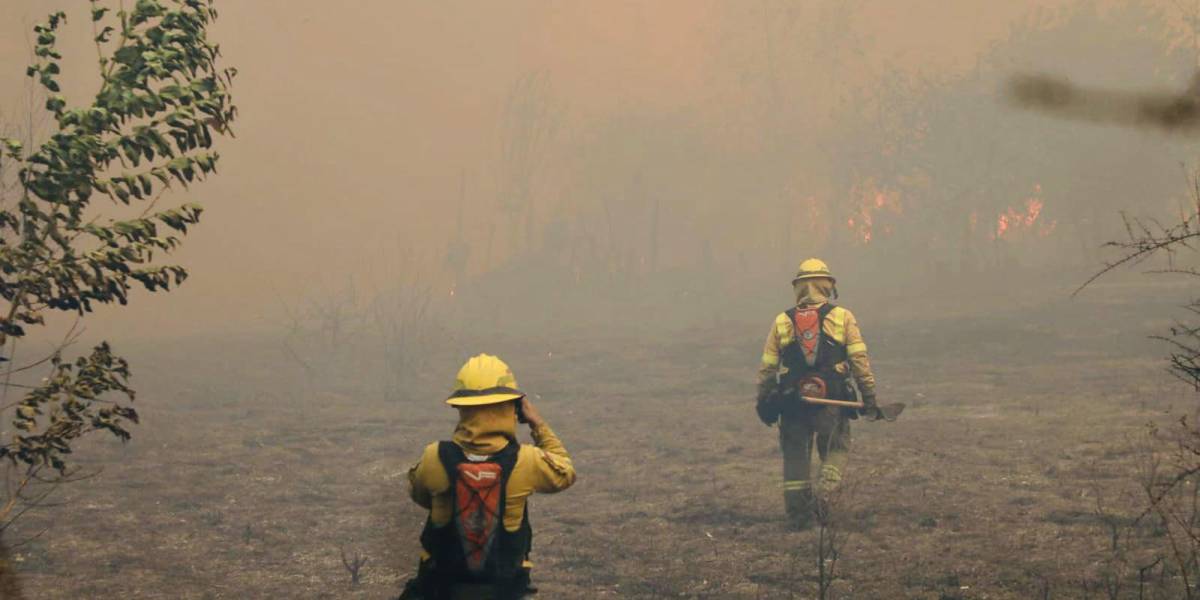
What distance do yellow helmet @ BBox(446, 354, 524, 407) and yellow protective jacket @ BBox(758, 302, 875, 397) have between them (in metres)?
4.90

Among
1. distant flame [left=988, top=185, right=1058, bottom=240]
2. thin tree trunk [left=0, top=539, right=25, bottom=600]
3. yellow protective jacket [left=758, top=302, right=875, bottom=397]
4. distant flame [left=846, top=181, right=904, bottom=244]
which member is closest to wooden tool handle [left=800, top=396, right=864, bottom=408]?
yellow protective jacket [left=758, top=302, right=875, bottom=397]

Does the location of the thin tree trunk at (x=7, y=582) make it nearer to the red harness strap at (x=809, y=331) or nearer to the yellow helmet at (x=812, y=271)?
the red harness strap at (x=809, y=331)

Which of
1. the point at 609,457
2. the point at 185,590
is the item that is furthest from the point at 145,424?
the point at 185,590

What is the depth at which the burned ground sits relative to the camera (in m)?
8.13

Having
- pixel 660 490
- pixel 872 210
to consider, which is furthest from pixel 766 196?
pixel 660 490

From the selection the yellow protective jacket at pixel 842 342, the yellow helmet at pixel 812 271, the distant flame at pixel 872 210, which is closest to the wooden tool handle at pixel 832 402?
the yellow protective jacket at pixel 842 342

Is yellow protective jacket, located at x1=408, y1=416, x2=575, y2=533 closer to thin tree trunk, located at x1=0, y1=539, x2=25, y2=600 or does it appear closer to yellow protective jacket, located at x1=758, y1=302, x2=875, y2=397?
thin tree trunk, located at x1=0, y1=539, x2=25, y2=600

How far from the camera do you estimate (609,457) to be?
14008mm

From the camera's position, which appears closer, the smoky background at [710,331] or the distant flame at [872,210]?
the smoky background at [710,331]

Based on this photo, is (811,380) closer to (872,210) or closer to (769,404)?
(769,404)

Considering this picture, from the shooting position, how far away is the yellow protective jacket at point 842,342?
349 inches

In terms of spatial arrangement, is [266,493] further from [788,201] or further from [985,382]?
[788,201]

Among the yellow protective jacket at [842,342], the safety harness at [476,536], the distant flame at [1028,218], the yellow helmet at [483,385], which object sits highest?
the distant flame at [1028,218]

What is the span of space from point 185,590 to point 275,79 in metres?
137
